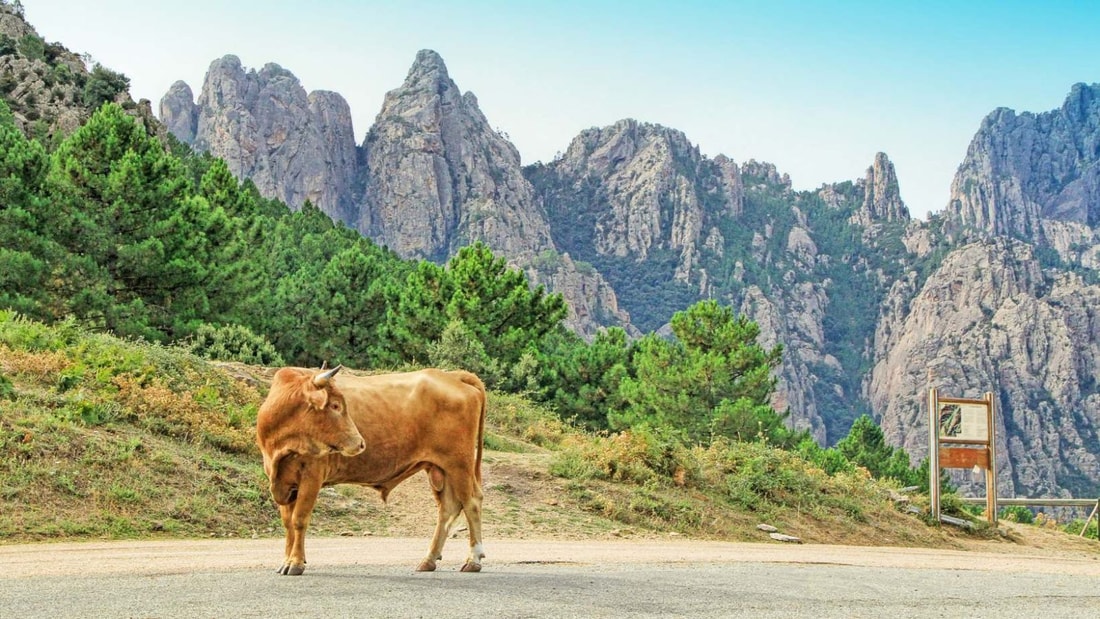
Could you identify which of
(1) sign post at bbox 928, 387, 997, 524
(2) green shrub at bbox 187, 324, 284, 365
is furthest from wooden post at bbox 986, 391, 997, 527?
(2) green shrub at bbox 187, 324, 284, 365

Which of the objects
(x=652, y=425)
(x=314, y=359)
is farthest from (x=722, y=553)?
(x=314, y=359)

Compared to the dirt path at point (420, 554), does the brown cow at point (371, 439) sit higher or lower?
higher

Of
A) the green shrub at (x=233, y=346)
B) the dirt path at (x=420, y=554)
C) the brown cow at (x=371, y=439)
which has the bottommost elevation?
the dirt path at (x=420, y=554)

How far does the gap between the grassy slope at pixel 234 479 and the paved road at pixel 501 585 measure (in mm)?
1813

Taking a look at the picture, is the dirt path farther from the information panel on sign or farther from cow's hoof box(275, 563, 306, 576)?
the information panel on sign

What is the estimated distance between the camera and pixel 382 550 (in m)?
12.6

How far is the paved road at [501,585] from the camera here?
689cm

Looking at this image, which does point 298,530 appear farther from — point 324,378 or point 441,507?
point 441,507

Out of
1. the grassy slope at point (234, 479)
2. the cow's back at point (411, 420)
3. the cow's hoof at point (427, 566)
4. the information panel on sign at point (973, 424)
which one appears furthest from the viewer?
the information panel on sign at point (973, 424)

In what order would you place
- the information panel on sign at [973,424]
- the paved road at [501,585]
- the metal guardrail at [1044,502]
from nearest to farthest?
the paved road at [501,585]
the information panel on sign at [973,424]
the metal guardrail at [1044,502]

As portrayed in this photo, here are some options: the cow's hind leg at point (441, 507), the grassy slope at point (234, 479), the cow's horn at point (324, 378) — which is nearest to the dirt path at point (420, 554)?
the cow's hind leg at point (441, 507)

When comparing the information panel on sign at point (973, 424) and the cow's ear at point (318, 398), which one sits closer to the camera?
the cow's ear at point (318, 398)

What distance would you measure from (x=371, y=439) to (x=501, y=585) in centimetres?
179

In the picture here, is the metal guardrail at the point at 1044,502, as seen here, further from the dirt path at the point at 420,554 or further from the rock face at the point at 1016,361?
the rock face at the point at 1016,361
